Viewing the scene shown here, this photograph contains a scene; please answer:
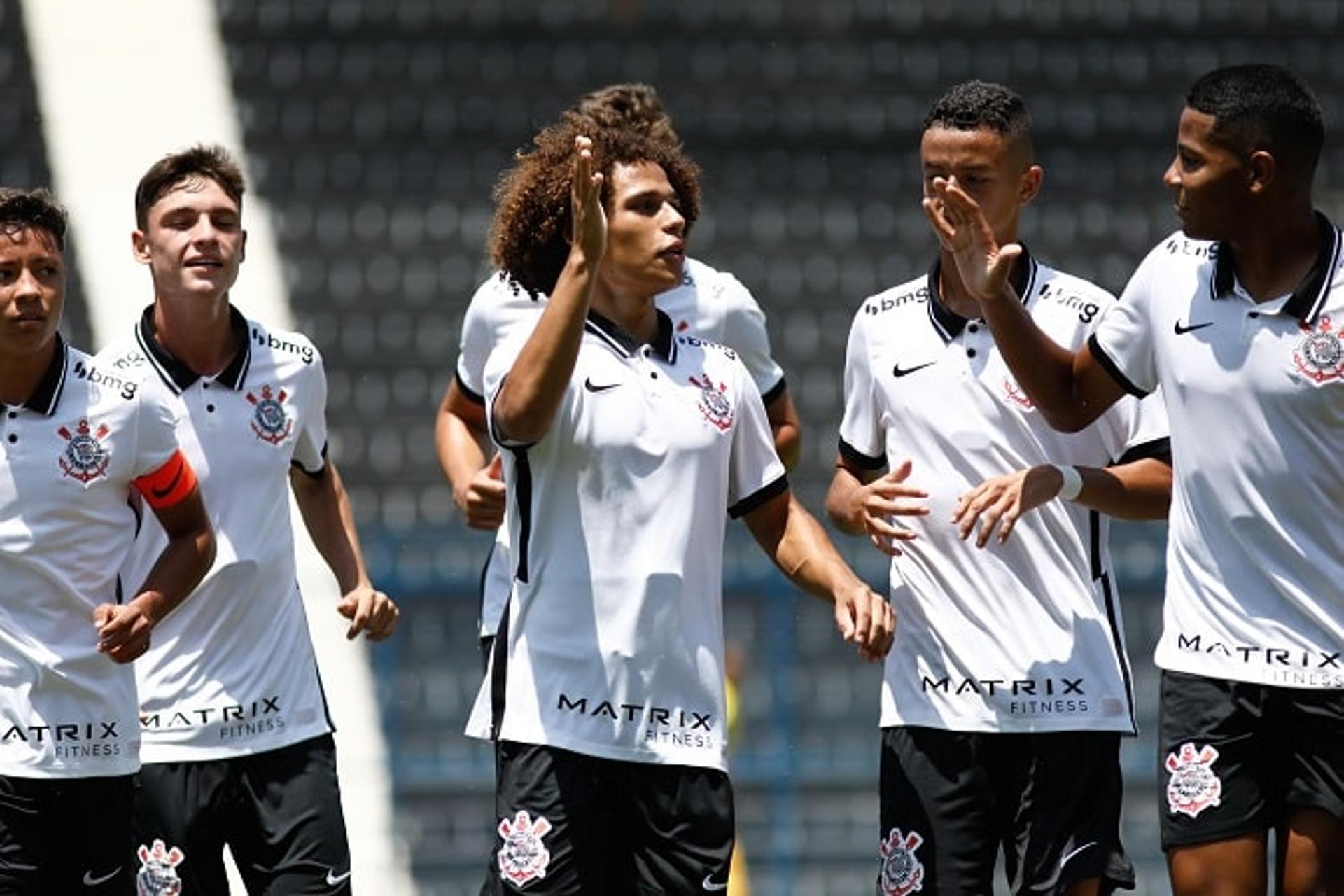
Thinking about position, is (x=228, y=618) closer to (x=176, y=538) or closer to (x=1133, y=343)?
(x=176, y=538)

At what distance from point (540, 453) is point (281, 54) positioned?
654 cm

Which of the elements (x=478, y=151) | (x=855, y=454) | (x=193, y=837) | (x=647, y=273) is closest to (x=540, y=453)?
(x=647, y=273)

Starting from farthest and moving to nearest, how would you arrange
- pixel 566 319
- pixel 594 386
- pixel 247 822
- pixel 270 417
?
pixel 270 417 → pixel 247 822 → pixel 594 386 → pixel 566 319

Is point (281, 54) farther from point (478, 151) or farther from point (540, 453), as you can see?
point (540, 453)

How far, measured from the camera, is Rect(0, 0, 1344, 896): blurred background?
10453mm

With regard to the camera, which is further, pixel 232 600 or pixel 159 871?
pixel 232 600

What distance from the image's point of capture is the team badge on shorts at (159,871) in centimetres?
561

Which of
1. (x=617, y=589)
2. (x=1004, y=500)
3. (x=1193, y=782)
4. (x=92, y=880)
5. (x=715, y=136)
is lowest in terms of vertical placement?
(x=92, y=880)

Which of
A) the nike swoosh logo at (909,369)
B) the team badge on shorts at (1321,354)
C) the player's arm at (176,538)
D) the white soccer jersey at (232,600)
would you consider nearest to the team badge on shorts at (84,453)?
the player's arm at (176,538)

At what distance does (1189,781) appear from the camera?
196 inches

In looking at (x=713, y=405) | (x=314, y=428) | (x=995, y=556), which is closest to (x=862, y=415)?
(x=995, y=556)

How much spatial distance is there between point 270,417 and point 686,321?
113 cm

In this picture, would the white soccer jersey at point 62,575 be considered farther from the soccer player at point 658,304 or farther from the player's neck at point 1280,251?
the player's neck at point 1280,251

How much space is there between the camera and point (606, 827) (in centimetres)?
484
